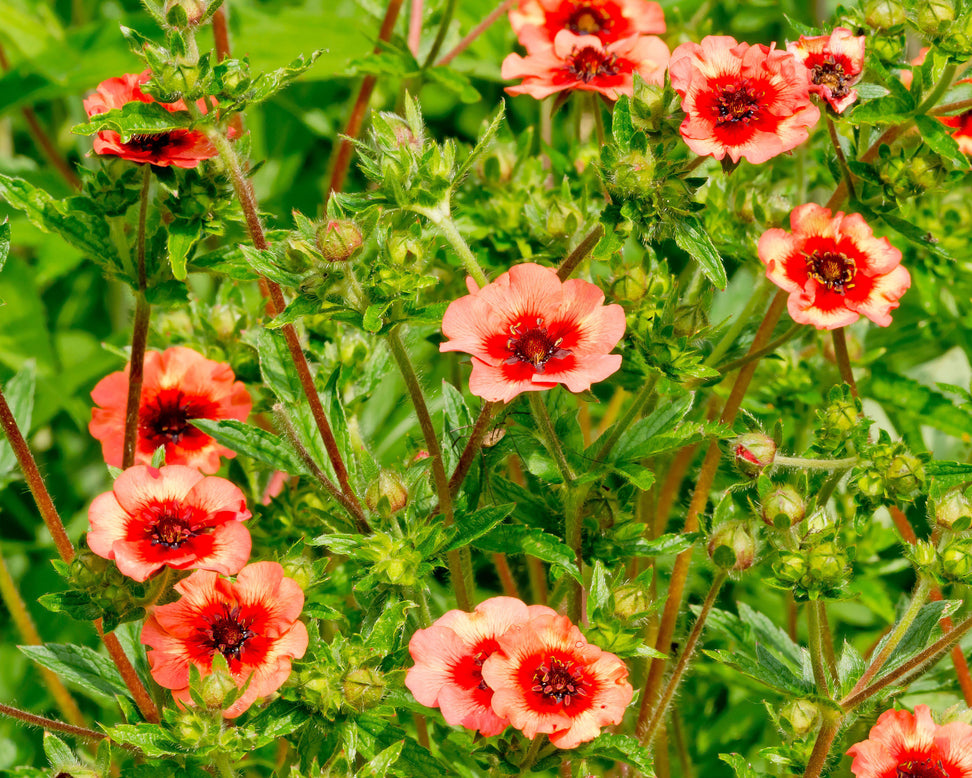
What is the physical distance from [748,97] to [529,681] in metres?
0.98

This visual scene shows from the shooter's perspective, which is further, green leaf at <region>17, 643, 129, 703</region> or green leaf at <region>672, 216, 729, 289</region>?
green leaf at <region>17, 643, 129, 703</region>

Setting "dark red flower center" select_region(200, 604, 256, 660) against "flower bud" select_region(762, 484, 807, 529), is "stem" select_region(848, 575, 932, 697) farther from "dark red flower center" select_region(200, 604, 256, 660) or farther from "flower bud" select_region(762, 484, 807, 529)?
"dark red flower center" select_region(200, 604, 256, 660)

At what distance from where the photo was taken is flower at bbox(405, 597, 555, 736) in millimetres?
1481

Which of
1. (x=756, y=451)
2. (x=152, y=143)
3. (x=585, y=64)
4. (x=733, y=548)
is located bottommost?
(x=733, y=548)

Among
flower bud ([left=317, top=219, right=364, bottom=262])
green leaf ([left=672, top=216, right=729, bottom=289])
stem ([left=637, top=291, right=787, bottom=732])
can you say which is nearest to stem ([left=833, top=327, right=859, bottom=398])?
stem ([left=637, top=291, right=787, bottom=732])

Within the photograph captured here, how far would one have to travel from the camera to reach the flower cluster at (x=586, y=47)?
2109 millimetres

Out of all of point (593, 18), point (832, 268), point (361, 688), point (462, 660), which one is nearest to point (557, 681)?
point (462, 660)

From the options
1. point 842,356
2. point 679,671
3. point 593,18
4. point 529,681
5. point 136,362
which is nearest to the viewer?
point 529,681

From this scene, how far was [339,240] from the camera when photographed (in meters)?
1.50

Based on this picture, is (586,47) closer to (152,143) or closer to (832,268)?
(832,268)

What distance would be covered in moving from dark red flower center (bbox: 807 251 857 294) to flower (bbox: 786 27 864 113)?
0.24 m

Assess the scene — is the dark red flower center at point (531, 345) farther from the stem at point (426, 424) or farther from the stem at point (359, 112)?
the stem at point (359, 112)

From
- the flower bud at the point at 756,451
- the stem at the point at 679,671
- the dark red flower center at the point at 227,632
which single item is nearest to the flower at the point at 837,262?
the flower bud at the point at 756,451

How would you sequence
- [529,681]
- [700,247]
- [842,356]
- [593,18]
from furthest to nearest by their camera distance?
[593,18] → [842,356] → [700,247] → [529,681]
